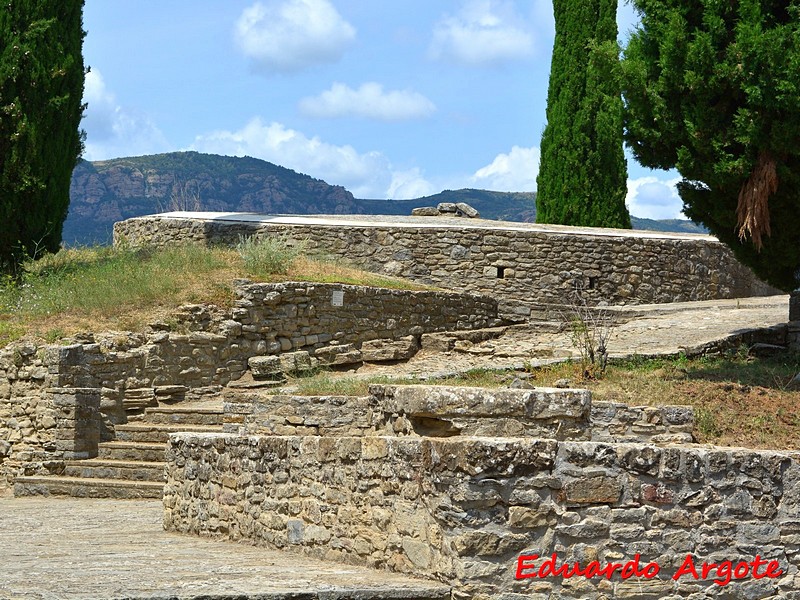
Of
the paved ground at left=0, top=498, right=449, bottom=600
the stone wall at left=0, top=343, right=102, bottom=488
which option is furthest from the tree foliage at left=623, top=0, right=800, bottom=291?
the paved ground at left=0, top=498, right=449, bottom=600

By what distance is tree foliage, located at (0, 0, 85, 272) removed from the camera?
16.7m

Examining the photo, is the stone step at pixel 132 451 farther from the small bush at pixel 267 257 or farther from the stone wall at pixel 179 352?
the small bush at pixel 267 257

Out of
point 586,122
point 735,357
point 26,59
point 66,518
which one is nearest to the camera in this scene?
point 66,518

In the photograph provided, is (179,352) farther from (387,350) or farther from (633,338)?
(633,338)

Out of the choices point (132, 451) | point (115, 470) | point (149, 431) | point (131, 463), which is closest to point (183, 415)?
point (149, 431)

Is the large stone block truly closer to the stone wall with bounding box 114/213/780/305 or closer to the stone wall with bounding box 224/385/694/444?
the stone wall with bounding box 114/213/780/305

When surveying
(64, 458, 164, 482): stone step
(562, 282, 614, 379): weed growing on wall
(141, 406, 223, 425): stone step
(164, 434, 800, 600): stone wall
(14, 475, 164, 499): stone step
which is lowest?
(14, 475, 164, 499): stone step

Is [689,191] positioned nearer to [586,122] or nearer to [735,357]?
[735,357]

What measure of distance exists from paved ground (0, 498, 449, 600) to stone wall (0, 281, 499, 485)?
4.79 meters

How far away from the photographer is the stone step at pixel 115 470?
11.7m

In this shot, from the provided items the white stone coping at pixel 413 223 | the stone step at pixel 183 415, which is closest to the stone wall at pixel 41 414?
the stone step at pixel 183 415

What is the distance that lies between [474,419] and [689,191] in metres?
7.86

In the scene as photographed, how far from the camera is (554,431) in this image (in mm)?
6398

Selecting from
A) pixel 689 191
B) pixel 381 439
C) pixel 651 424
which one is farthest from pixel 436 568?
pixel 689 191
